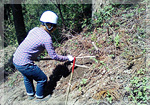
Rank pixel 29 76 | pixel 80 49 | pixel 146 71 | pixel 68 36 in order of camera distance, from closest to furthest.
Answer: pixel 146 71 < pixel 29 76 < pixel 80 49 < pixel 68 36

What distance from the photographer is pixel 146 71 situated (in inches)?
118

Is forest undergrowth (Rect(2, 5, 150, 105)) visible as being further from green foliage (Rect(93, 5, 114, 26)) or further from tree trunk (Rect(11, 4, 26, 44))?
tree trunk (Rect(11, 4, 26, 44))

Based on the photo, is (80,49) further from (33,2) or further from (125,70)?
(33,2)

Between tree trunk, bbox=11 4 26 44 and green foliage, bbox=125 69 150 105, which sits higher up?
tree trunk, bbox=11 4 26 44

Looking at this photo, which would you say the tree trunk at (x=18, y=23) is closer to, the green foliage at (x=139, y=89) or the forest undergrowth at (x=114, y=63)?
the forest undergrowth at (x=114, y=63)

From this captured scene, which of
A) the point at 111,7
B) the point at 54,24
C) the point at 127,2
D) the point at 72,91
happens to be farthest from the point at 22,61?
the point at 127,2

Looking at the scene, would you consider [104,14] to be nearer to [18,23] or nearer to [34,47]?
[34,47]

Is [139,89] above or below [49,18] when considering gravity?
below

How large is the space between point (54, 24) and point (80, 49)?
5.08ft

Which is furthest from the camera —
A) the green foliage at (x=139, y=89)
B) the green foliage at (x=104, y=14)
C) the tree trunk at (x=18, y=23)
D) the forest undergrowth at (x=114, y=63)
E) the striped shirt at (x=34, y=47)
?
the tree trunk at (x=18, y=23)

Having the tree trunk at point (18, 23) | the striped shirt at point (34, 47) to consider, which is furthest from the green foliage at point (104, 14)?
the tree trunk at point (18, 23)

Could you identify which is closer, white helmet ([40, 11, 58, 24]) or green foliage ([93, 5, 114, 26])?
white helmet ([40, 11, 58, 24])

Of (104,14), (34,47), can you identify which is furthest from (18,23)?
(34,47)

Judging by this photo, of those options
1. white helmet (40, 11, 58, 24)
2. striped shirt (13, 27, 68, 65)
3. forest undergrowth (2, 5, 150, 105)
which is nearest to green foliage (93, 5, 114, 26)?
forest undergrowth (2, 5, 150, 105)
